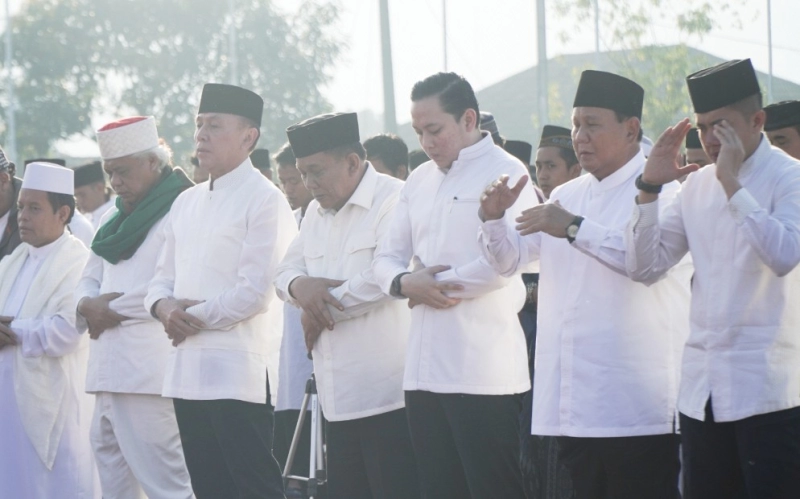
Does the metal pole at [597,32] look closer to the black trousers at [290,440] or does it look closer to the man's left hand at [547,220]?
the black trousers at [290,440]

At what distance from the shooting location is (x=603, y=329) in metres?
4.55

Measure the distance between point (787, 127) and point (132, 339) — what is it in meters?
3.57

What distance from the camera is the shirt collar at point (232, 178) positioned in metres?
6.07

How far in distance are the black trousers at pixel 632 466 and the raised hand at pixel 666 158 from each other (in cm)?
99

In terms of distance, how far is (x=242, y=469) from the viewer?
226 inches

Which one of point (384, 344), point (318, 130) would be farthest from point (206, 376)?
point (318, 130)

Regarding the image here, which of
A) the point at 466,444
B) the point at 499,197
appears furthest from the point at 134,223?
the point at 499,197

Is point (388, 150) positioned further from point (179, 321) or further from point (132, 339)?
point (179, 321)

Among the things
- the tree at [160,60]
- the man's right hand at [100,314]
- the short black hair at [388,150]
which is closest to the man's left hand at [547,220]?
the man's right hand at [100,314]

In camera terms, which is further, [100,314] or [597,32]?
[597,32]

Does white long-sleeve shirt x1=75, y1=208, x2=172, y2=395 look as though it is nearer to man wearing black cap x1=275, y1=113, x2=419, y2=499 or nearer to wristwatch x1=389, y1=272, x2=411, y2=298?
man wearing black cap x1=275, y1=113, x2=419, y2=499

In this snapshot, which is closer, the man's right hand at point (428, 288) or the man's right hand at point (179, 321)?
the man's right hand at point (428, 288)

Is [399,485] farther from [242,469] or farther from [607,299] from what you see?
[607,299]

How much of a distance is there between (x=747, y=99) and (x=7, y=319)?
15.4ft
